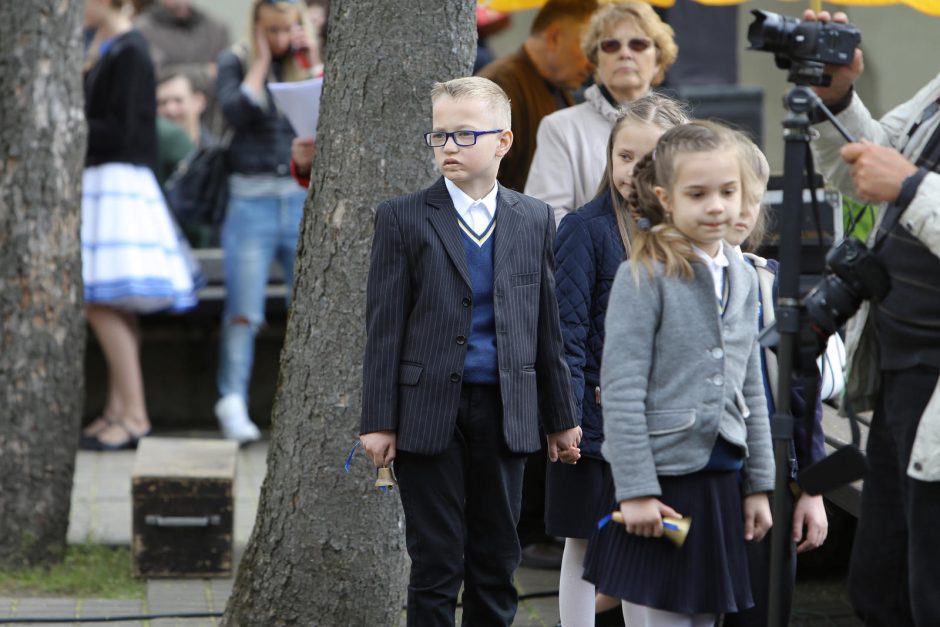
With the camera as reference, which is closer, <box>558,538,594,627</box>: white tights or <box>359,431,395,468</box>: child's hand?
<box>359,431,395,468</box>: child's hand

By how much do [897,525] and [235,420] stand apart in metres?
5.00

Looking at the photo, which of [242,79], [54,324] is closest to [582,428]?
[54,324]

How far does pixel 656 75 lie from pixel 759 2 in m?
6.10

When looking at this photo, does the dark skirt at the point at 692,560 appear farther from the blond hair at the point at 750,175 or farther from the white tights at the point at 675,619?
the blond hair at the point at 750,175

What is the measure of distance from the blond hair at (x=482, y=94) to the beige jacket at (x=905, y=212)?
770 millimetres

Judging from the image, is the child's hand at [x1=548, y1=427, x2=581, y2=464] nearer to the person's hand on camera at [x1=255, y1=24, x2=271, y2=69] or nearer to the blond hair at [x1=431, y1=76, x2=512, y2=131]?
the blond hair at [x1=431, y1=76, x2=512, y2=131]

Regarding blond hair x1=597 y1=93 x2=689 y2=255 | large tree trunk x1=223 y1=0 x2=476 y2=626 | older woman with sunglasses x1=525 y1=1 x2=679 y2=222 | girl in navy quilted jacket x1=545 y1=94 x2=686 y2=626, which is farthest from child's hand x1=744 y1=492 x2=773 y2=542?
older woman with sunglasses x1=525 y1=1 x2=679 y2=222

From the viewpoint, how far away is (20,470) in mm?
5535

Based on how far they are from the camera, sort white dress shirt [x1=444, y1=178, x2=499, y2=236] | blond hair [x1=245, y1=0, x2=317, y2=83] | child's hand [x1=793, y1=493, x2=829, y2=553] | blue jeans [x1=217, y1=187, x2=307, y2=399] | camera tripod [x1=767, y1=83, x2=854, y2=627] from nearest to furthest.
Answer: camera tripod [x1=767, y1=83, x2=854, y2=627] → child's hand [x1=793, y1=493, x2=829, y2=553] → white dress shirt [x1=444, y1=178, x2=499, y2=236] → blond hair [x1=245, y1=0, x2=317, y2=83] → blue jeans [x1=217, y1=187, x2=307, y2=399]

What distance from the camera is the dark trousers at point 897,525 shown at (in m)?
3.38

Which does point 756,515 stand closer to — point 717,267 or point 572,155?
point 717,267

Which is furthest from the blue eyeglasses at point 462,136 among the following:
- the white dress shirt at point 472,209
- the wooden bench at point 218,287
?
the wooden bench at point 218,287

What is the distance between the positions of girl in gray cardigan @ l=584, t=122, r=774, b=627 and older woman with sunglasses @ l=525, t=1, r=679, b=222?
5.84 ft

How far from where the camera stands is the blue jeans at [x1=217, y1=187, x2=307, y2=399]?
315 inches
